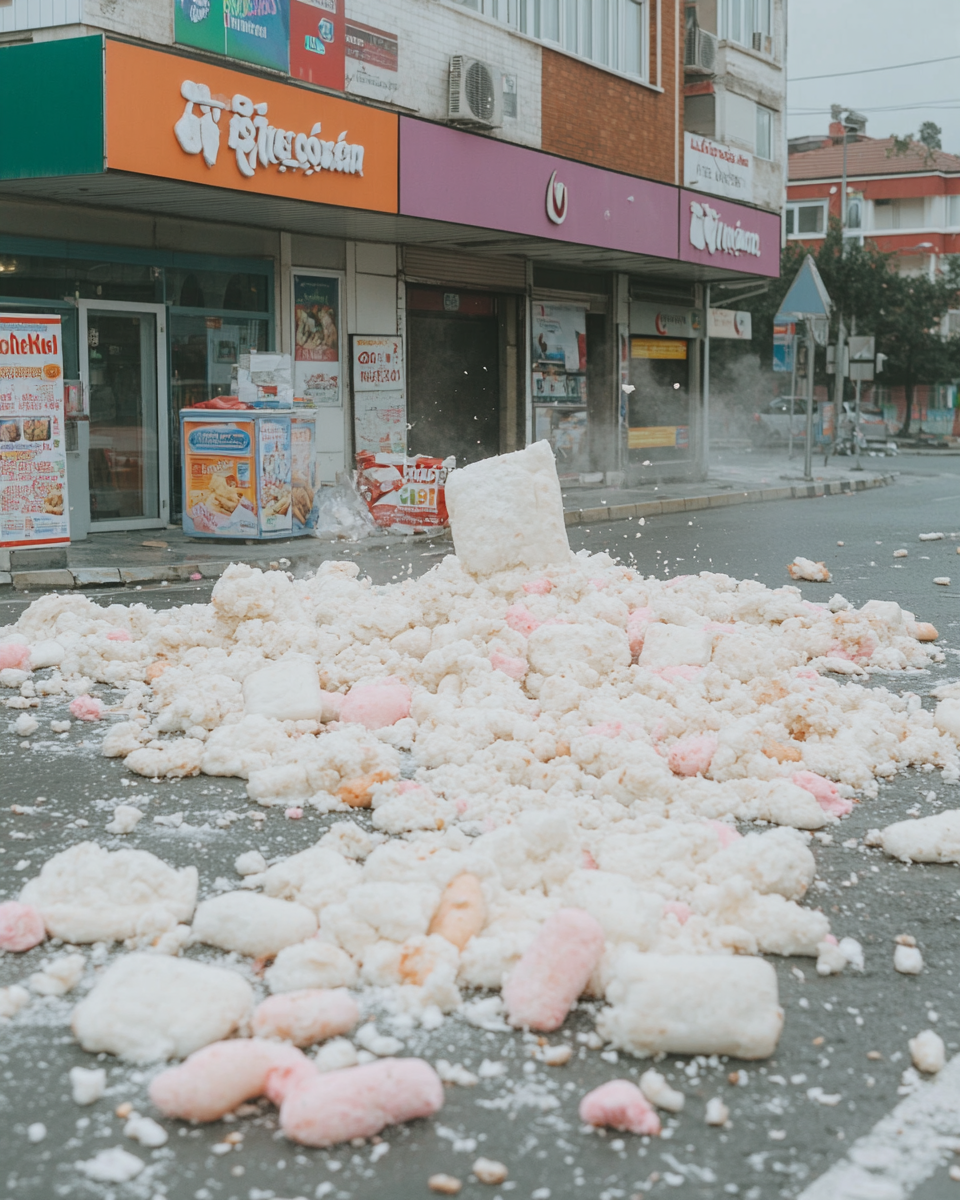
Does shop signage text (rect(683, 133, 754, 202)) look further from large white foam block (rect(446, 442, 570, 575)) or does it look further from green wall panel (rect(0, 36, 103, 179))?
large white foam block (rect(446, 442, 570, 575))

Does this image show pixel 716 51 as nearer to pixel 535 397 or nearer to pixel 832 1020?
pixel 535 397

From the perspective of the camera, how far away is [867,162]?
57781 millimetres

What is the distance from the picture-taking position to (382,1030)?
267cm

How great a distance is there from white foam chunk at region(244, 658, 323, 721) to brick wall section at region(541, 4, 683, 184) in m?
13.4

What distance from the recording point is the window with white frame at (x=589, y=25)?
54.7 feet

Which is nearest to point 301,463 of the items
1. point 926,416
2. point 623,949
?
point 623,949

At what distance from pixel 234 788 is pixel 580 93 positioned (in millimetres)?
15424

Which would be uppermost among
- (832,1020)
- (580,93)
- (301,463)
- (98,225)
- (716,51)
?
(716,51)

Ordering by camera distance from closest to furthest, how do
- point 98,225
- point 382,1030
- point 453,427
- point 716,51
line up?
point 382,1030
point 98,225
point 453,427
point 716,51

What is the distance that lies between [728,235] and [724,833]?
18061mm

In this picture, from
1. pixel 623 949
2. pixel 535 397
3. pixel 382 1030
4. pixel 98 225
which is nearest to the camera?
pixel 382 1030

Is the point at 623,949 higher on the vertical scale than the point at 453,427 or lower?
lower

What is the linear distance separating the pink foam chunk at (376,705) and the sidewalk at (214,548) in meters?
5.25

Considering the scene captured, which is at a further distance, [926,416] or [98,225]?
[926,416]
